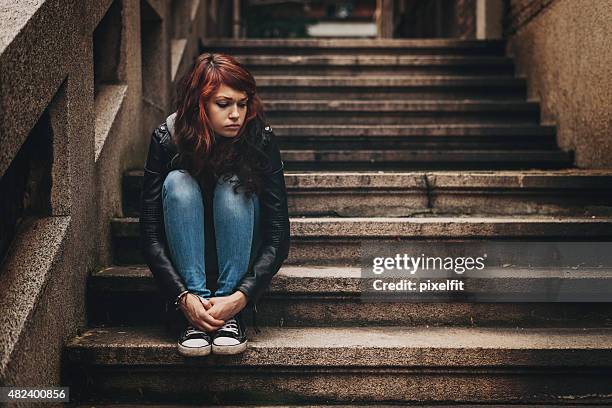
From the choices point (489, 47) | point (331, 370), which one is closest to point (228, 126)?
point (331, 370)

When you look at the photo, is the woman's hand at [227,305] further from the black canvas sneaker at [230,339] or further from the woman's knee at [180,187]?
the woman's knee at [180,187]

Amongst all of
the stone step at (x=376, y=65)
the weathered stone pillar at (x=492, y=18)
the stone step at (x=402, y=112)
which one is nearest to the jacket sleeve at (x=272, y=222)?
the stone step at (x=402, y=112)

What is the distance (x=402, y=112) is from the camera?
14.5 feet

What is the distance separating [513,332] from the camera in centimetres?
240

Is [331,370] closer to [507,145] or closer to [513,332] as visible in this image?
[513,332]

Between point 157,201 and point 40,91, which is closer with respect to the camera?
point 40,91

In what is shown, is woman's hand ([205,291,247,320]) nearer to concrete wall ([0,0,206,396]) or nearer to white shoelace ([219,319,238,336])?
white shoelace ([219,319,238,336])

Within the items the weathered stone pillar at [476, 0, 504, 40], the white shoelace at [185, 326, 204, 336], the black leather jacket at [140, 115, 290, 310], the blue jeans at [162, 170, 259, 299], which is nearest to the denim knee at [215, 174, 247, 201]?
the blue jeans at [162, 170, 259, 299]

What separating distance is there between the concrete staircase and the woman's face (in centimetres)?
60

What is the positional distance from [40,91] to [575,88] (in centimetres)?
305

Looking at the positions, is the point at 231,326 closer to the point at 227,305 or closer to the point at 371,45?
the point at 227,305

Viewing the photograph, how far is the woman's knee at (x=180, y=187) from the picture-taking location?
2.22 metres

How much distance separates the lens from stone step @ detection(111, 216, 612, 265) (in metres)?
2.70

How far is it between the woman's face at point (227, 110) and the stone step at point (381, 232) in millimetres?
621
